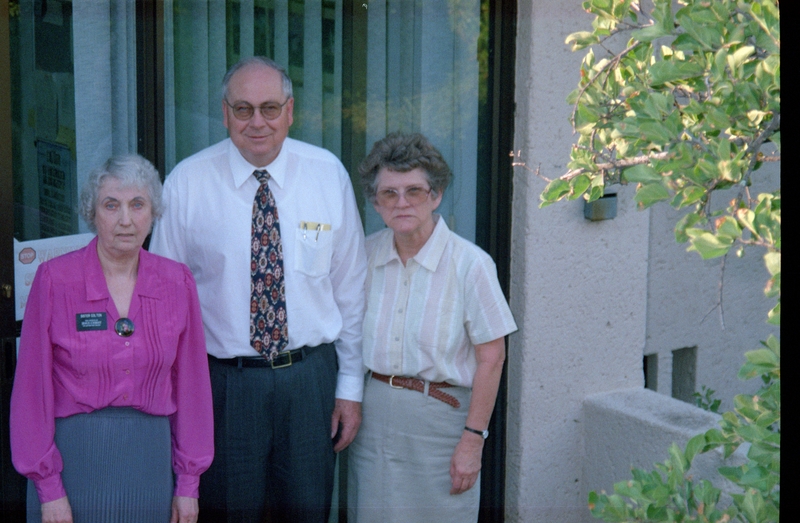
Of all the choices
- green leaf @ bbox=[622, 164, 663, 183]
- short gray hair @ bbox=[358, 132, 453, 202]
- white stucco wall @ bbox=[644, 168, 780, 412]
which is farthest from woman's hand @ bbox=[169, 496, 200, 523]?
white stucco wall @ bbox=[644, 168, 780, 412]

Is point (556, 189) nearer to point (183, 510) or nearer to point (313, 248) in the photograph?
point (313, 248)

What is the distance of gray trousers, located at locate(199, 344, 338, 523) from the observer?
10.2ft

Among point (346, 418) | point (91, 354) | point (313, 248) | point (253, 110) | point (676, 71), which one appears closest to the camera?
point (676, 71)

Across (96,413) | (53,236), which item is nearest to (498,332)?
(96,413)

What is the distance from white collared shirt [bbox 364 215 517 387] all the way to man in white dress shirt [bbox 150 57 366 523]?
168 millimetres

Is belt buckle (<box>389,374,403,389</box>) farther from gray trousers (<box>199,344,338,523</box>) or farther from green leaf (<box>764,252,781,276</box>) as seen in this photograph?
green leaf (<box>764,252,781,276</box>)

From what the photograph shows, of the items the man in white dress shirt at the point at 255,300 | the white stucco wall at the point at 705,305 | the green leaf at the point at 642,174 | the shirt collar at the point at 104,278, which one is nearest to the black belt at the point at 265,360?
the man in white dress shirt at the point at 255,300

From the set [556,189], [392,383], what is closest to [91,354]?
[392,383]

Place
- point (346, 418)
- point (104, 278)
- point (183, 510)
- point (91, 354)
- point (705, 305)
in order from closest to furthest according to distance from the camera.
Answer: point (91, 354) < point (104, 278) < point (183, 510) < point (346, 418) < point (705, 305)

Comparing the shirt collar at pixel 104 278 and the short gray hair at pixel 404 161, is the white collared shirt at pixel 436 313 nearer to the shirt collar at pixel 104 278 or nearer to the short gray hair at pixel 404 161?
the short gray hair at pixel 404 161

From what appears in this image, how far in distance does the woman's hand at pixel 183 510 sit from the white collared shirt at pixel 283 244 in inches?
18.6

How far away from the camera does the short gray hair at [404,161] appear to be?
3.14 meters

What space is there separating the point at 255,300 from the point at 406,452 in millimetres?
738

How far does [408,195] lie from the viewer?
10.4ft
